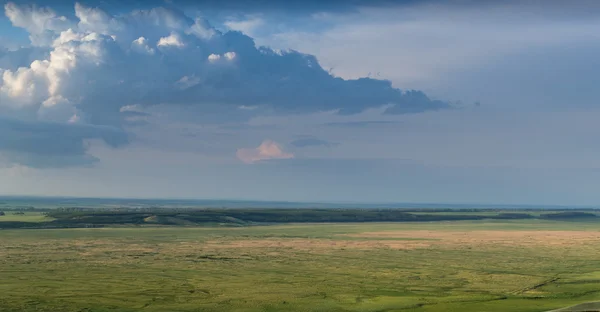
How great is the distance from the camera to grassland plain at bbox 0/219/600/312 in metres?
51.9

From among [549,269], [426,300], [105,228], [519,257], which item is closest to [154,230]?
[105,228]

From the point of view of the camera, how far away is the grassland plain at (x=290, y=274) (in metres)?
51.9

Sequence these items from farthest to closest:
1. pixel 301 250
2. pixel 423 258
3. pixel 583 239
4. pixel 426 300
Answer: pixel 583 239 < pixel 301 250 < pixel 423 258 < pixel 426 300

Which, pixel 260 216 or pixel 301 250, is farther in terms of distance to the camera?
pixel 260 216

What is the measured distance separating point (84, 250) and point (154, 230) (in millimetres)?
44487

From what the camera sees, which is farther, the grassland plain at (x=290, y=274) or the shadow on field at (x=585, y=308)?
the grassland plain at (x=290, y=274)

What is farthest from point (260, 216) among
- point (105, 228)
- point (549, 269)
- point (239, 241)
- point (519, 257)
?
point (549, 269)

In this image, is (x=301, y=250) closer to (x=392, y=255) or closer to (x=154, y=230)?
(x=392, y=255)

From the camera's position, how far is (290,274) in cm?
6800

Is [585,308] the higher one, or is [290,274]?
[585,308]

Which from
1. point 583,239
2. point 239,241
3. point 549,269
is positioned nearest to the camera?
point 549,269

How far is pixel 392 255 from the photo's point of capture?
88.4m

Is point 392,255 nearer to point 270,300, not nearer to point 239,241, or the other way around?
point 239,241

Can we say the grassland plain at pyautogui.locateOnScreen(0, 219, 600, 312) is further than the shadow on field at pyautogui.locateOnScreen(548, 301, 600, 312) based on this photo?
Yes
